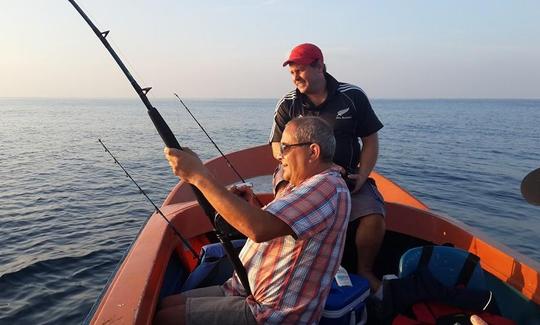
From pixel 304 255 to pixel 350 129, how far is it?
219 centimetres

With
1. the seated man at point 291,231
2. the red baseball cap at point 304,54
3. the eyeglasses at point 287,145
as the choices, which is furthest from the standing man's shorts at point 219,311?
the red baseball cap at point 304,54

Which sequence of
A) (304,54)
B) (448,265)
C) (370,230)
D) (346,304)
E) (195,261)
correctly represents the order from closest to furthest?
1. (346,304)
2. (448,265)
3. (370,230)
4. (304,54)
5. (195,261)

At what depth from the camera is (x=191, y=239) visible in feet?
13.8

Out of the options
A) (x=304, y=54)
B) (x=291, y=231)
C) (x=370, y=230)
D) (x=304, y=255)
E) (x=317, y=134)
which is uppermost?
(x=304, y=54)

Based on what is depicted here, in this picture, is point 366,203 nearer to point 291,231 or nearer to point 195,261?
point 195,261

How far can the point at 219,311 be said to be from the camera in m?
2.18

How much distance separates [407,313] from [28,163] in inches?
648

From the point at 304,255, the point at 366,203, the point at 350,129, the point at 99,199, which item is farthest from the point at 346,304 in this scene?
the point at 99,199

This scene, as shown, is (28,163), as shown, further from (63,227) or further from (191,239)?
(191,239)

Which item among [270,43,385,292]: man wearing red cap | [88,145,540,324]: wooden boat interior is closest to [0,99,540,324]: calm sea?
[88,145,540,324]: wooden boat interior

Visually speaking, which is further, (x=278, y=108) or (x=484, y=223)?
(x=484, y=223)

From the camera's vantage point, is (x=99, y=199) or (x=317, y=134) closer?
(x=317, y=134)

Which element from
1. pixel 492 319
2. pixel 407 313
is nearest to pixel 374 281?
pixel 407 313

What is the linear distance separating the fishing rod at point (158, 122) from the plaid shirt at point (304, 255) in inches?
6.7
